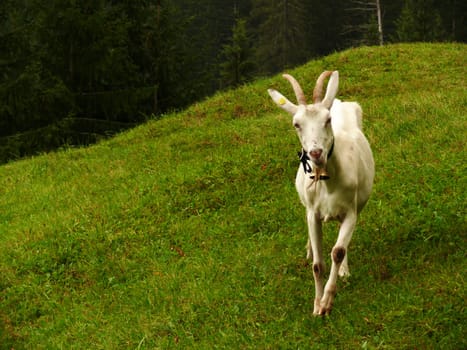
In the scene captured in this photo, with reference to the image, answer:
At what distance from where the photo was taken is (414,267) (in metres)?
7.06

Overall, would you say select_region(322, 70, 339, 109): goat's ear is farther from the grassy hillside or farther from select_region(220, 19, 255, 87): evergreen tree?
select_region(220, 19, 255, 87): evergreen tree

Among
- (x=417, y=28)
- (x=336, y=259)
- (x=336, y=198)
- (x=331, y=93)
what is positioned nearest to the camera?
(x=331, y=93)

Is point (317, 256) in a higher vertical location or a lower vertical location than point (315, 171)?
lower

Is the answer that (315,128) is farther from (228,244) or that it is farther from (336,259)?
(228,244)

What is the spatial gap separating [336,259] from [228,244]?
3510 mm

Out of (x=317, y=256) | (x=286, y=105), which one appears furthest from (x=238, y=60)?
(x=286, y=105)

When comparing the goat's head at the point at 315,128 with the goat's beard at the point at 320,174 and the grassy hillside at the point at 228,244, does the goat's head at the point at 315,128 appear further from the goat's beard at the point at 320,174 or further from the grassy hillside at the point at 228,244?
the grassy hillside at the point at 228,244

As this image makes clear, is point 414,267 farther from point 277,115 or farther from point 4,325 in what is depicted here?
point 277,115

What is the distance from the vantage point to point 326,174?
592 centimetres

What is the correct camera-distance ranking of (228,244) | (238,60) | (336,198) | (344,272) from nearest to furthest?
(336,198), (344,272), (228,244), (238,60)

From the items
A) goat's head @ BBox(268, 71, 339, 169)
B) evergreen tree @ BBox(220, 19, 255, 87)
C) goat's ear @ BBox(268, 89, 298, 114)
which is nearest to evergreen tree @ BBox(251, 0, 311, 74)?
evergreen tree @ BBox(220, 19, 255, 87)

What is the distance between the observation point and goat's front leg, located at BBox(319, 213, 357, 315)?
604cm

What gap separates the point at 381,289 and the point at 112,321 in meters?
3.69

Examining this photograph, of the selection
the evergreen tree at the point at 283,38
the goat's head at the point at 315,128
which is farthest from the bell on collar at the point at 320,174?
the evergreen tree at the point at 283,38
